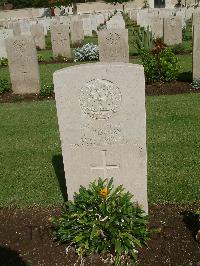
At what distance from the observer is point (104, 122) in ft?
13.3

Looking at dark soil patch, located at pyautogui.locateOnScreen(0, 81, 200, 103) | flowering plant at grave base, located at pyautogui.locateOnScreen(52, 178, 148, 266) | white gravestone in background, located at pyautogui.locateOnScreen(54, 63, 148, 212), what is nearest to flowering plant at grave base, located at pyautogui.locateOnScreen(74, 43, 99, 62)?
dark soil patch, located at pyautogui.locateOnScreen(0, 81, 200, 103)

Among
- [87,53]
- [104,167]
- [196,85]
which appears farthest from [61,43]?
[104,167]

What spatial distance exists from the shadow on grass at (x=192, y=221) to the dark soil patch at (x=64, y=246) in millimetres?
19

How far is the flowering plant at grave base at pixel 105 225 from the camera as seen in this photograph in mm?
3973

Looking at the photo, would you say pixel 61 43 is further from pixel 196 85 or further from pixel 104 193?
pixel 104 193

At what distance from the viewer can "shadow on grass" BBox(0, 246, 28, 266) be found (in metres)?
4.16

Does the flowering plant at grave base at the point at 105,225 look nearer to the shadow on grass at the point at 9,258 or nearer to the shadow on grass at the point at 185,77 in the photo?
the shadow on grass at the point at 9,258

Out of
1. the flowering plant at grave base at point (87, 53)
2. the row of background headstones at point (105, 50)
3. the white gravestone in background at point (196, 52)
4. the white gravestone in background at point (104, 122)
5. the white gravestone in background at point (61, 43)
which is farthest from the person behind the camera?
the white gravestone in background at point (61, 43)

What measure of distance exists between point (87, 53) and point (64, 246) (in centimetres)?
1223

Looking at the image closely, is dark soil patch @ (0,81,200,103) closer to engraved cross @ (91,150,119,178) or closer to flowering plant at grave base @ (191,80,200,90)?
flowering plant at grave base @ (191,80,200,90)

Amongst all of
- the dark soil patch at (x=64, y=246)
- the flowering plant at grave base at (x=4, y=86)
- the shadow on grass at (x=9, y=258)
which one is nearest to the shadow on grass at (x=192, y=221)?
the dark soil patch at (x=64, y=246)

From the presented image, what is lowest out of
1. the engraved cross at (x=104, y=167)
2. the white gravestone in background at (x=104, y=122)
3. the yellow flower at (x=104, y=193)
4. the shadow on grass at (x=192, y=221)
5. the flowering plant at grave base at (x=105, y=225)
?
the shadow on grass at (x=192, y=221)

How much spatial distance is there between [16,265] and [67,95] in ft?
5.97

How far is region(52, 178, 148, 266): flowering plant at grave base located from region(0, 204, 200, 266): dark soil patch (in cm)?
12
